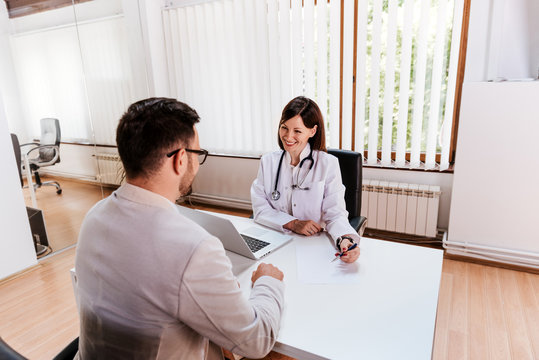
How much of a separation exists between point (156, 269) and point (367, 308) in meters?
0.65

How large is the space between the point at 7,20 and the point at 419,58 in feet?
10.7

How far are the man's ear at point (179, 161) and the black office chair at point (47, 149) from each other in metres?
2.74

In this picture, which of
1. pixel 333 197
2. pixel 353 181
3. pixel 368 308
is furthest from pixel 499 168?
pixel 368 308

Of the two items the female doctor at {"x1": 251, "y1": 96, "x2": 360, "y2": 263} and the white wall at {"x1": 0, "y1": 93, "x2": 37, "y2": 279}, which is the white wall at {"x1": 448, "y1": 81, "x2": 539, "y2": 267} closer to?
the female doctor at {"x1": 251, "y1": 96, "x2": 360, "y2": 263}

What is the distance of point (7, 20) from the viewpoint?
274 centimetres

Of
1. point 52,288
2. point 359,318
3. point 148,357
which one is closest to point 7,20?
point 52,288

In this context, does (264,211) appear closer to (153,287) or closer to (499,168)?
(153,287)

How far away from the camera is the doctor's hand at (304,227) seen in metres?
1.59

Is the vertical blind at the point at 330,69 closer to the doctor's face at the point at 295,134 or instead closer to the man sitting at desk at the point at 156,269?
the doctor's face at the point at 295,134

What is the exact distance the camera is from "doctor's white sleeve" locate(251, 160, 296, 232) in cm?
169

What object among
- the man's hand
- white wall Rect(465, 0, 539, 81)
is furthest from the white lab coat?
white wall Rect(465, 0, 539, 81)

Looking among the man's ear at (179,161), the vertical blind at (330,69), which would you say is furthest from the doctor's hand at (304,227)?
the vertical blind at (330,69)

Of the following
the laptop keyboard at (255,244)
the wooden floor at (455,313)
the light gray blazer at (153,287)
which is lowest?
the wooden floor at (455,313)

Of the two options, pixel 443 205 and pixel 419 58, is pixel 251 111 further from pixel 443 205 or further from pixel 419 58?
pixel 443 205
